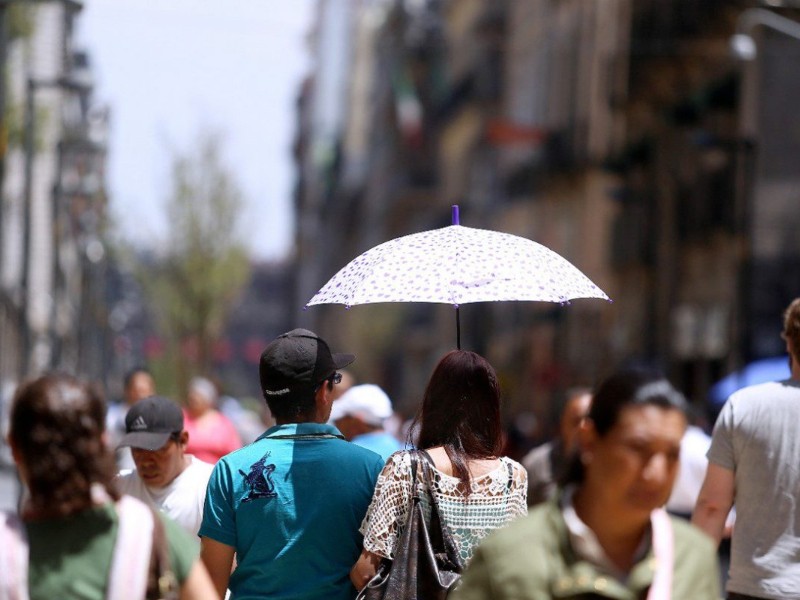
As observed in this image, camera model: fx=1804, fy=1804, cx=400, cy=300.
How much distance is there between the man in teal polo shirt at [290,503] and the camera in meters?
5.21

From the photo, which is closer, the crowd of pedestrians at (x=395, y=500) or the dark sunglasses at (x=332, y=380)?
the crowd of pedestrians at (x=395, y=500)

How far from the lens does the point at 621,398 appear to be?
364 centimetres

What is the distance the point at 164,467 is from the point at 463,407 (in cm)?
140

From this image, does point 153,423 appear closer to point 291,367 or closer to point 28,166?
point 291,367

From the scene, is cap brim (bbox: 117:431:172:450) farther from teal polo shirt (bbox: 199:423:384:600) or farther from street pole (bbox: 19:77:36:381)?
street pole (bbox: 19:77:36:381)

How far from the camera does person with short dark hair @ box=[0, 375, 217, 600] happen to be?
3.80 meters

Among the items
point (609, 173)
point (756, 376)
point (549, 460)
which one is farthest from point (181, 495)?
point (609, 173)

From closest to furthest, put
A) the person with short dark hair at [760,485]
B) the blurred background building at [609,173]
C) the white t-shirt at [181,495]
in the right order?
the person with short dark hair at [760,485] → the white t-shirt at [181,495] → the blurred background building at [609,173]

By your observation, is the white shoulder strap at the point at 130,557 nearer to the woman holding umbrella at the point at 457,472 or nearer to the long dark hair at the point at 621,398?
the long dark hair at the point at 621,398

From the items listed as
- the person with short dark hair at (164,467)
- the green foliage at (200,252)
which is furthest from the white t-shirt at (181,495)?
the green foliage at (200,252)

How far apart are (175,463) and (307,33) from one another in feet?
444

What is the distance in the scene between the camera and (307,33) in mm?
139750

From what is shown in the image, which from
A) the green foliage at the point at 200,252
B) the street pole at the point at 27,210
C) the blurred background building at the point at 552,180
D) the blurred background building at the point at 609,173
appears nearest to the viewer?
the street pole at the point at 27,210

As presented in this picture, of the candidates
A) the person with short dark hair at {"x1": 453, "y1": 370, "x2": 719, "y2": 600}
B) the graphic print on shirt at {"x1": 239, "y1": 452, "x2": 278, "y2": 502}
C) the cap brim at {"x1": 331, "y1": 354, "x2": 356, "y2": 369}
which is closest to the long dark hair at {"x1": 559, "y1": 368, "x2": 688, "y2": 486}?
the person with short dark hair at {"x1": 453, "y1": 370, "x2": 719, "y2": 600}
